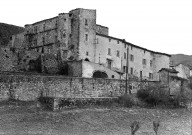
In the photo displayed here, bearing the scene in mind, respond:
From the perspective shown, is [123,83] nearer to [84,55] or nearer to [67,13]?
[84,55]

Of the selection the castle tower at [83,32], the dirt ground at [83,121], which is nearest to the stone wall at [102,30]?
the castle tower at [83,32]

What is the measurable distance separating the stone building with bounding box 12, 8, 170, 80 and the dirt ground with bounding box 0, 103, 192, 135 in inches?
642

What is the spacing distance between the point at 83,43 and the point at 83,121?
2635cm

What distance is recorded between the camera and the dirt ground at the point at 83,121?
128ft

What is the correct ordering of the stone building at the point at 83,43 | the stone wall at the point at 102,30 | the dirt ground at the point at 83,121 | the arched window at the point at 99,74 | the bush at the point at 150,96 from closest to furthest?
the dirt ground at the point at 83,121
the bush at the point at 150,96
the arched window at the point at 99,74
the stone building at the point at 83,43
the stone wall at the point at 102,30

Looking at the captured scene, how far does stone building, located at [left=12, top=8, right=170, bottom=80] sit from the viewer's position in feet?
220

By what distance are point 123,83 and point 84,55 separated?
41.0ft

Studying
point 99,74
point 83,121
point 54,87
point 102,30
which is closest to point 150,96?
point 99,74

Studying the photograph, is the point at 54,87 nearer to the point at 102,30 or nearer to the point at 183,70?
the point at 102,30

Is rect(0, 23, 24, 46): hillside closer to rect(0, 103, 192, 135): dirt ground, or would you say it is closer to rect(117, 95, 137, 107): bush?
rect(117, 95, 137, 107): bush

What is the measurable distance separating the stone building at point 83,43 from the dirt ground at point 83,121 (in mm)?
16314

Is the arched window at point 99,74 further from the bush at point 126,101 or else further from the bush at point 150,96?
the bush at point 126,101

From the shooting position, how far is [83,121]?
42656 millimetres

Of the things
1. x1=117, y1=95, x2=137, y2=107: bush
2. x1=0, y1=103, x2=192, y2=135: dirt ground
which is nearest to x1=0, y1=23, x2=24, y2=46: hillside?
x1=117, y1=95, x2=137, y2=107: bush
